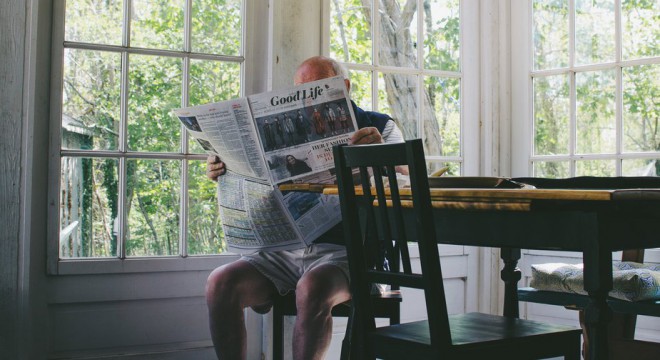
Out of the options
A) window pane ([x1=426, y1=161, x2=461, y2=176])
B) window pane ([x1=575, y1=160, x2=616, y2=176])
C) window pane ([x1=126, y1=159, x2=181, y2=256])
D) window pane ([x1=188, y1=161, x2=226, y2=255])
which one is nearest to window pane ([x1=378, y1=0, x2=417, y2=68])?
window pane ([x1=426, y1=161, x2=461, y2=176])

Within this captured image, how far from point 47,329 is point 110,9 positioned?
121cm

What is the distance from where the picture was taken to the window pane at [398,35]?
3240mm

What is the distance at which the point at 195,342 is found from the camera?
2814mm

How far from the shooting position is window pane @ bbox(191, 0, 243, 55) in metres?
2.83

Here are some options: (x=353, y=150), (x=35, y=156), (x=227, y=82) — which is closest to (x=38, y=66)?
(x=35, y=156)

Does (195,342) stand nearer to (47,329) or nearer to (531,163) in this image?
(47,329)

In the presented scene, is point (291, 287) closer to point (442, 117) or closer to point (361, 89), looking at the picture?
point (361, 89)

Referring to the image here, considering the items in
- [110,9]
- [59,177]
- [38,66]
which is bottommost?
[59,177]

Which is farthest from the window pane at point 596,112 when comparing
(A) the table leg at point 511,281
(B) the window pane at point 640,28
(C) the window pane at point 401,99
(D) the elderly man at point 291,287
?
(D) the elderly man at point 291,287

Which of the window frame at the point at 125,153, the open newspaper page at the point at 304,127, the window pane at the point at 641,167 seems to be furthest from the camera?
the window pane at the point at 641,167

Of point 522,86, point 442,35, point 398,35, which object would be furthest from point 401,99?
point 522,86

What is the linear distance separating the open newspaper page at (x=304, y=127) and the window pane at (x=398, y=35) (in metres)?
1.19

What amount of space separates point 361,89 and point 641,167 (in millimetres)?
1232

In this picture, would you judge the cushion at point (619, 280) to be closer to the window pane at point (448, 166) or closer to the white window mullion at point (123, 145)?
the window pane at point (448, 166)
